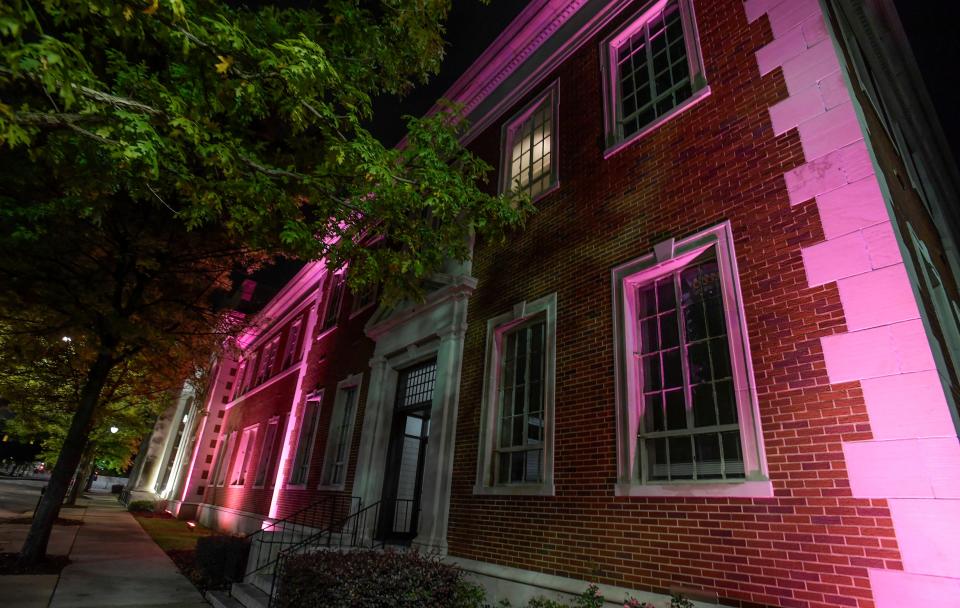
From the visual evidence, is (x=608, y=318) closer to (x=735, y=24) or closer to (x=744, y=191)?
(x=744, y=191)

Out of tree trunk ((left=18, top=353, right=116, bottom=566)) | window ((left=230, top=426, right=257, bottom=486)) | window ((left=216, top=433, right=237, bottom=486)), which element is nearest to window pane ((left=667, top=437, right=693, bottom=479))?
tree trunk ((left=18, top=353, right=116, bottom=566))

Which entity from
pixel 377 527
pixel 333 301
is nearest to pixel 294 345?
pixel 333 301

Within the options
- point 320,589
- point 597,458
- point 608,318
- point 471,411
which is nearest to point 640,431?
point 597,458

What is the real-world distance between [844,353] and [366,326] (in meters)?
9.97

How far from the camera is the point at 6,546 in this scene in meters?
9.87

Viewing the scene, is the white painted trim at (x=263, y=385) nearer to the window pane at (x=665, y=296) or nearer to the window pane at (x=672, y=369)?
the window pane at (x=665, y=296)

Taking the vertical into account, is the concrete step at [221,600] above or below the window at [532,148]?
below

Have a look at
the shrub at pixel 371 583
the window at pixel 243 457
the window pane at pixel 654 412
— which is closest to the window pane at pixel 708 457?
the window pane at pixel 654 412

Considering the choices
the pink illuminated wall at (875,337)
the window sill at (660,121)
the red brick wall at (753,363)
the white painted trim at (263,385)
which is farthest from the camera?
the white painted trim at (263,385)

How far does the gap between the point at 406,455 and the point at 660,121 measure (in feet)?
27.7

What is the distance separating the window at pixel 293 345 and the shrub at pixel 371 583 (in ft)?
42.7

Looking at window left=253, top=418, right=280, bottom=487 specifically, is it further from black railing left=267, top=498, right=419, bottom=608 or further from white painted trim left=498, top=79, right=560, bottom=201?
white painted trim left=498, top=79, right=560, bottom=201

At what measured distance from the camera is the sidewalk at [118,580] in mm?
7000

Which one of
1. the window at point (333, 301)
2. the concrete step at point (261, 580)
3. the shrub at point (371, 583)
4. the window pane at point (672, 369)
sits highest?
the window at point (333, 301)
